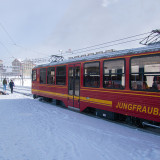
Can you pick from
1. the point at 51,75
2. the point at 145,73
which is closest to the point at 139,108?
the point at 145,73

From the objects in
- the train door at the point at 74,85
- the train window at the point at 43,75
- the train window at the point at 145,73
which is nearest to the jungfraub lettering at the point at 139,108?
the train window at the point at 145,73

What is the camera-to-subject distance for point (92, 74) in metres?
7.91

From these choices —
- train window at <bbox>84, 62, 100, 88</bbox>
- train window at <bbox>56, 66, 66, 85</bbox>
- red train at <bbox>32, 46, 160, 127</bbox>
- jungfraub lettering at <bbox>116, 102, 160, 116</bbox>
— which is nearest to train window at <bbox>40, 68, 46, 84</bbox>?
train window at <bbox>56, 66, 66, 85</bbox>

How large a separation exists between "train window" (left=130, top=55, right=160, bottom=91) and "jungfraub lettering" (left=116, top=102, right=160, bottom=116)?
63 cm

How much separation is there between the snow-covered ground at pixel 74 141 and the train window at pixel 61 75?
11.7 ft

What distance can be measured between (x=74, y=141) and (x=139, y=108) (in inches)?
102

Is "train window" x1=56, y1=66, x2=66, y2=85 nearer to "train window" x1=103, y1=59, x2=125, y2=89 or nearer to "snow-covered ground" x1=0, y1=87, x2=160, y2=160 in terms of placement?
"train window" x1=103, y1=59, x2=125, y2=89

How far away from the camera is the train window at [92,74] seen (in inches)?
298

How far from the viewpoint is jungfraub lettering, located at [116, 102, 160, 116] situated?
5.40 meters

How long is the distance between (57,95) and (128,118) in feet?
17.1

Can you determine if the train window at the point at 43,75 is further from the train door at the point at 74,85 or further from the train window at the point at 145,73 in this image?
the train window at the point at 145,73

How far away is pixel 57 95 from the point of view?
10641 mm

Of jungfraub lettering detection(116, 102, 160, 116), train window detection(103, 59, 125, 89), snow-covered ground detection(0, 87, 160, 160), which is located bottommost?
snow-covered ground detection(0, 87, 160, 160)

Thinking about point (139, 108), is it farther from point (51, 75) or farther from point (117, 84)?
point (51, 75)
